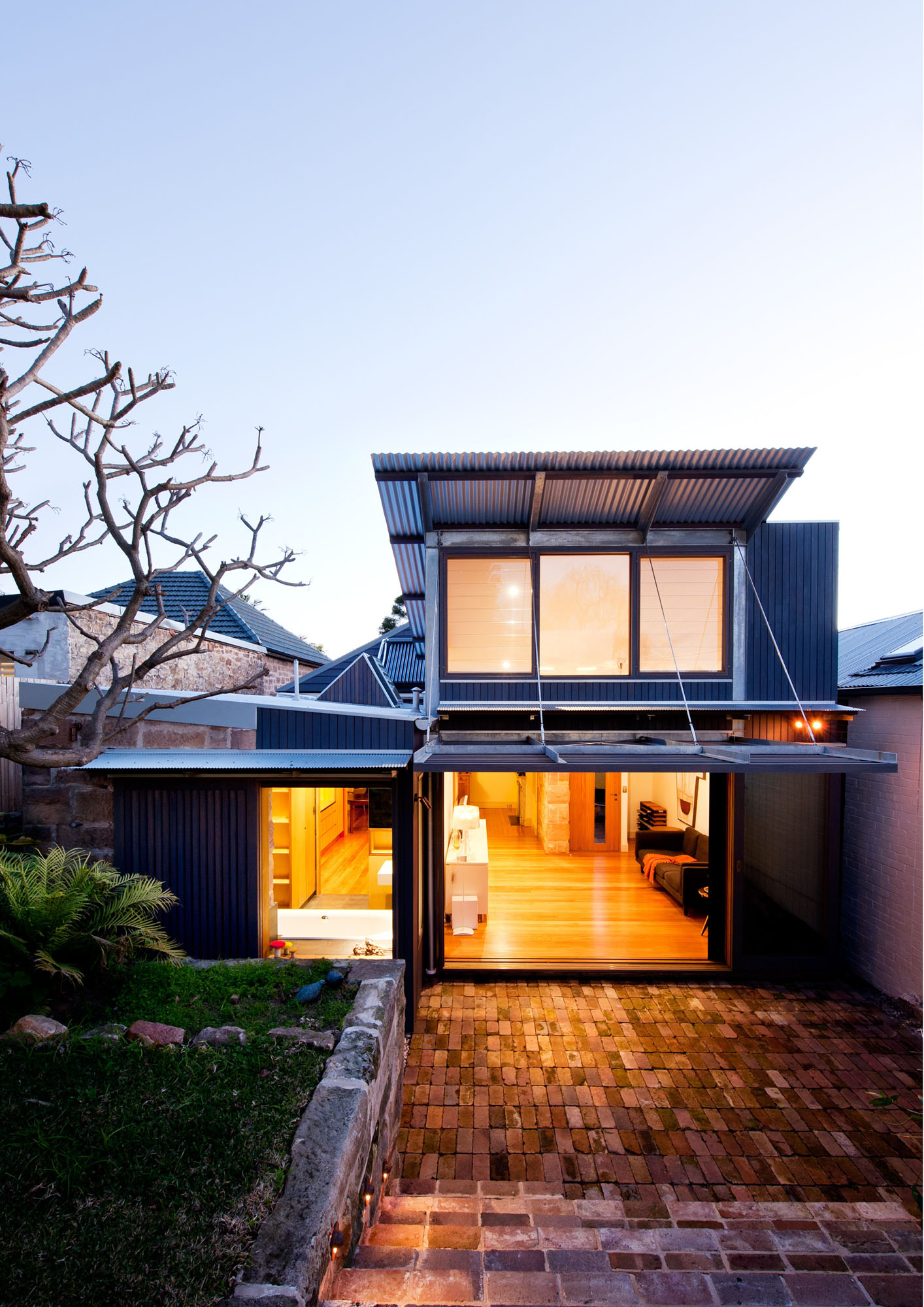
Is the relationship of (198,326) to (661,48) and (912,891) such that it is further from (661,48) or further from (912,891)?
(912,891)

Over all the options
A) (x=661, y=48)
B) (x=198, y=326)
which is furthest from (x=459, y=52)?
(x=198, y=326)

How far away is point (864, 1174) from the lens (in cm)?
396

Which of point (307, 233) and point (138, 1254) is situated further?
point (307, 233)

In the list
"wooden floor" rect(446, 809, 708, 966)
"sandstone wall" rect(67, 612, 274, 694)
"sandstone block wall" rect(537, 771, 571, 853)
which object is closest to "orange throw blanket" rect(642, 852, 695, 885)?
"wooden floor" rect(446, 809, 708, 966)

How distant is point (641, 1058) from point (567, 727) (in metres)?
3.55

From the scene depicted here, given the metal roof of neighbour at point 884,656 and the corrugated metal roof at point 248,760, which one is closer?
the corrugated metal roof at point 248,760

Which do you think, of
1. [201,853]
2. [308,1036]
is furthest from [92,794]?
[308,1036]

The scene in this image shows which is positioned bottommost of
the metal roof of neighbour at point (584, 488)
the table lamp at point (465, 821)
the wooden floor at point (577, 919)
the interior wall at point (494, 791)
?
the interior wall at point (494, 791)

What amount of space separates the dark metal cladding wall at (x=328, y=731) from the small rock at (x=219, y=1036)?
257cm

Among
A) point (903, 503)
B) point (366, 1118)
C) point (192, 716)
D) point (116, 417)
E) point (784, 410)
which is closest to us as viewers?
point (903, 503)

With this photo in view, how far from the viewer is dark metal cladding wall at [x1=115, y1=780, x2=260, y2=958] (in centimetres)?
574

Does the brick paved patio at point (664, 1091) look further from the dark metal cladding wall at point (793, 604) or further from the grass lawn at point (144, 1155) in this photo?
the dark metal cladding wall at point (793, 604)

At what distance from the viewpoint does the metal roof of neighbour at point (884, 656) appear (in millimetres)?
6398

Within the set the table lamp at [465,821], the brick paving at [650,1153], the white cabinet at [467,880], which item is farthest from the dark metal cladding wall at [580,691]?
the brick paving at [650,1153]
